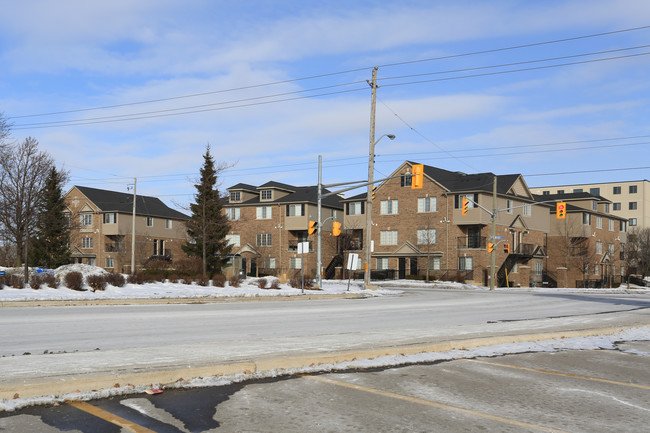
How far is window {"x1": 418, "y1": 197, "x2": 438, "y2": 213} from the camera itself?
205 feet

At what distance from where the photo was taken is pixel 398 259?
6500 centimetres

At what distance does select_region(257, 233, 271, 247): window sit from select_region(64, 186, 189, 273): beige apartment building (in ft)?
33.2

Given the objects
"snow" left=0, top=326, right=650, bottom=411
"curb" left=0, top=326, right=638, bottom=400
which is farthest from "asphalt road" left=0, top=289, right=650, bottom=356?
"curb" left=0, top=326, right=638, bottom=400

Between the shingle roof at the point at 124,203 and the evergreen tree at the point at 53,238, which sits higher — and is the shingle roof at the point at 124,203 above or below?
above

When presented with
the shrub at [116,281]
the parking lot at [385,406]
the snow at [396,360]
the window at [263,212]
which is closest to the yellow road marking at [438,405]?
the parking lot at [385,406]

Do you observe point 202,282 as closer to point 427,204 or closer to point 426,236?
point 426,236

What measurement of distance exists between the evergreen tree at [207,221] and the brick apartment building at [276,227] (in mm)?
15699

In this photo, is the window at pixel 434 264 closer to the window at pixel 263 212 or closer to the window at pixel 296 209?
the window at pixel 296 209

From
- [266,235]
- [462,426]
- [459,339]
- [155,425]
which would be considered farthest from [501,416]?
[266,235]

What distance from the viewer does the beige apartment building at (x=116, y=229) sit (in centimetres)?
7675

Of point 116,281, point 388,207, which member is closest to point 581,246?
point 388,207

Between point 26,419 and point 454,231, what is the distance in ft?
188

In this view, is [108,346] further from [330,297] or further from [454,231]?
[454,231]

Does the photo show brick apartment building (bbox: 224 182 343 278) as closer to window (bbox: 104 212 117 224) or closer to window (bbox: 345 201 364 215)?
window (bbox: 345 201 364 215)
